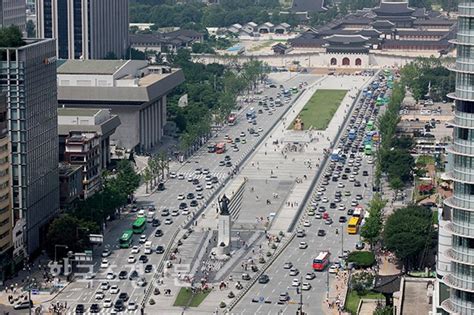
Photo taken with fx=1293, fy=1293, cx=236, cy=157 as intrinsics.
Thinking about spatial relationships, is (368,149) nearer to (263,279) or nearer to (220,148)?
(220,148)

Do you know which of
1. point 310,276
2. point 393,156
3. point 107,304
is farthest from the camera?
point 393,156

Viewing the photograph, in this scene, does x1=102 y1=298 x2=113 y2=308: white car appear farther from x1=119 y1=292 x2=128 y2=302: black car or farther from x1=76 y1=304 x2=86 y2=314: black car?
x1=76 y1=304 x2=86 y2=314: black car

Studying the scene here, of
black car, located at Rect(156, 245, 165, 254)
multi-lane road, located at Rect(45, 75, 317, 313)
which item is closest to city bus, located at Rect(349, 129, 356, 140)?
multi-lane road, located at Rect(45, 75, 317, 313)

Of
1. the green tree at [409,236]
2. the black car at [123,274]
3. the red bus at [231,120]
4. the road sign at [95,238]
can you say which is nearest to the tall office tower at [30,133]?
the road sign at [95,238]

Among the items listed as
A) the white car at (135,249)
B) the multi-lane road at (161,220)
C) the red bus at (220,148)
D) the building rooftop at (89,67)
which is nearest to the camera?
the multi-lane road at (161,220)

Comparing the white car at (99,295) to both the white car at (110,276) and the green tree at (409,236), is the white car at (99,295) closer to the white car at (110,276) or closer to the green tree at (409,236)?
the white car at (110,276)

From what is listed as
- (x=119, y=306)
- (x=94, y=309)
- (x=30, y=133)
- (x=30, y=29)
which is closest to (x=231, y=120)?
(x=30, y=133)
